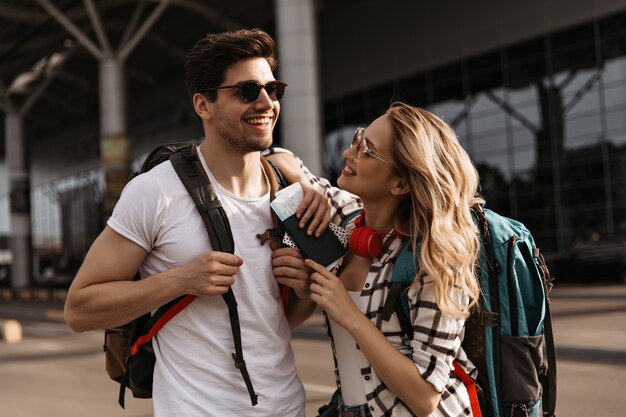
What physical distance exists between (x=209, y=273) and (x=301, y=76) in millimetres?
18444

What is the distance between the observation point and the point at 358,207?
3.00m

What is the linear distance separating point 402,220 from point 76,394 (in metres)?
7.13

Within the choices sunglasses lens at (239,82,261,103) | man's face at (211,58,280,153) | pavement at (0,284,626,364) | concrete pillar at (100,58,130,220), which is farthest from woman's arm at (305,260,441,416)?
concrete pillar at (100,58,130,220)

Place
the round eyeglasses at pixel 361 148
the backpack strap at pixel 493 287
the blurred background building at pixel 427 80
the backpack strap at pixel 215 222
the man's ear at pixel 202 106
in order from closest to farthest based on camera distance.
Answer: the backpack strap at pixel 493 287 < the backpack strap at pixel 215 222 < the round eyeglasses at pixel 361 148 < the man's ear at pixel 202 106 < the blurred background building at pixel 427 80

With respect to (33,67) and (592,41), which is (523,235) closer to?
(592,41)

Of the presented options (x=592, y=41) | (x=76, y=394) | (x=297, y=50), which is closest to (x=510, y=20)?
(x=592, y=41)

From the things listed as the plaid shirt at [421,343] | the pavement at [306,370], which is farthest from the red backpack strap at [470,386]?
the pavement at [306,370]

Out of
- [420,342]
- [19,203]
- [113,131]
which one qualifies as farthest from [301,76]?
Result: [19,203]

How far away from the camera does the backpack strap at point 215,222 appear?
245cm

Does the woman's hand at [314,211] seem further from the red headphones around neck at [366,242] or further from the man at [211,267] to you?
the red headphones around neck at [366,242]

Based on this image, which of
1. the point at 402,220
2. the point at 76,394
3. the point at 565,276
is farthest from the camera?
the point at 565,276

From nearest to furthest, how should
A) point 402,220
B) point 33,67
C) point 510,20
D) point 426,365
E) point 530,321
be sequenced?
1. point 426,365
2. point 530,321
3. point 402,220
4. point 510,20
5. point 33,67

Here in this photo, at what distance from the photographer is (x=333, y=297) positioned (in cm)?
239

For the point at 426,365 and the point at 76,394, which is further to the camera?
the point at 76,394
